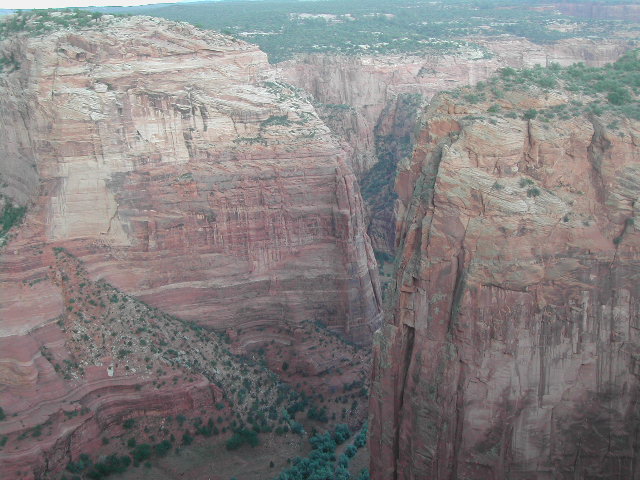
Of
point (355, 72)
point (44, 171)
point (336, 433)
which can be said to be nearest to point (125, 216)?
point (44, 171)

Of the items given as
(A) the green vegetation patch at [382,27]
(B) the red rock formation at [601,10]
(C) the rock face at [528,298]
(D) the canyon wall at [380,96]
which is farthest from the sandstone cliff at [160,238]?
(B) the red rock formation at [601,10]

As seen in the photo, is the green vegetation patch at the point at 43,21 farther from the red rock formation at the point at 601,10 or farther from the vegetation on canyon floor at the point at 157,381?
the red rock formation at the point at 601,10

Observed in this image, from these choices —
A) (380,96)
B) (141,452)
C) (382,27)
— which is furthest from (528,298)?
(382,27)

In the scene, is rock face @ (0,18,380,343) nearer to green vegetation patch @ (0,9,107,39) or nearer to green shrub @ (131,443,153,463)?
green vegetation patch @ (0,9,107,39)

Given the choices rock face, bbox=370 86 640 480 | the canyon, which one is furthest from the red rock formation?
rock face, bbox=370 86 640 480

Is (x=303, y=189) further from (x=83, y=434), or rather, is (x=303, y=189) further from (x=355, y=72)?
(x=355, y=72)

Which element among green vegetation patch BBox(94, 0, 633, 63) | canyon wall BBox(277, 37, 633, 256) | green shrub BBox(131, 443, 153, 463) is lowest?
green shrub BBox(131, 443, 153, 463)
